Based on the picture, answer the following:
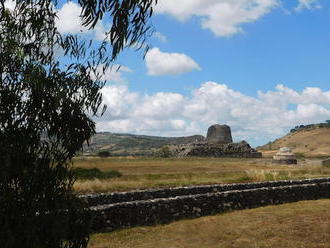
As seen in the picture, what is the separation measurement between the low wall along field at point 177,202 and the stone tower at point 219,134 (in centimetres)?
6885

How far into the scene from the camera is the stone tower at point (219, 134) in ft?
306

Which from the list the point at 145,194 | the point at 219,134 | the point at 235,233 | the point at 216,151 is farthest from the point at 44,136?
the point at 219,134

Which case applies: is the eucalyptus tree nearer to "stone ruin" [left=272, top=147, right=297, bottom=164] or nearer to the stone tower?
"stone ruin" [left=272, top=147, right=297, bottom=164]

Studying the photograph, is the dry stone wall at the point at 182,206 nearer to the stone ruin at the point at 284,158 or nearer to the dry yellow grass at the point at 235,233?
the dry yellow grass at the point at 235,233

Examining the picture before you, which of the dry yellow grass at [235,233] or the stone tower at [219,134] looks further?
the stone tower at [219,134]

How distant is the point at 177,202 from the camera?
55.0 ft

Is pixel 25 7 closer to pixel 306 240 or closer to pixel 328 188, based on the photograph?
pixel 306 240

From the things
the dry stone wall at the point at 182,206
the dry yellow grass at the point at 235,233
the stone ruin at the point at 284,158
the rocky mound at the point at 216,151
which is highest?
the rocky mound at the point at 216,151

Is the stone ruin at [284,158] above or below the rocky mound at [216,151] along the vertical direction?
below

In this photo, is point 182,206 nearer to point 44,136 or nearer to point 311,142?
point 44,136

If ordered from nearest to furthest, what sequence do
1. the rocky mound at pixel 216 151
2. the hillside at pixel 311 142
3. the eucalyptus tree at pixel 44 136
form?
the eucalyptus tree at pixel 44 136 → the rocky mound at pixel 216 151 → the hillside at pixel 311 142

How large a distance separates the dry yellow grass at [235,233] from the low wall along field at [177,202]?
440 mm

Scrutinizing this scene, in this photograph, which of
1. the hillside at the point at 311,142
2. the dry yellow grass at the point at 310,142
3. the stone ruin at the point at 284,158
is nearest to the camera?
the stone ruin at the point at 284,158

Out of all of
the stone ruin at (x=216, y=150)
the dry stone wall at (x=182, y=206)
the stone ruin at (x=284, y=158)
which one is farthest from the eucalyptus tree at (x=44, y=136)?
the stone ruin at (x=216, y=150)
